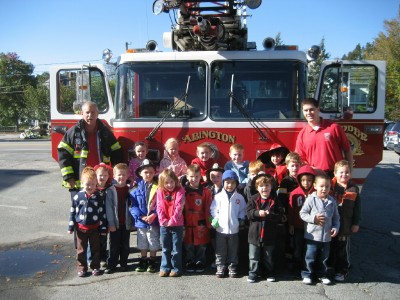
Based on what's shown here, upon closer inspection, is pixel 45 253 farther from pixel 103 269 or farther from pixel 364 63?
pixel 364 63

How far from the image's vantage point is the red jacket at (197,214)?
173 inches

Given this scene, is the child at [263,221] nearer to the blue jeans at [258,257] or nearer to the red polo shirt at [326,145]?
the blue jeans at [258,257]

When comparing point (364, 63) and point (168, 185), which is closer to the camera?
point (168, 185)

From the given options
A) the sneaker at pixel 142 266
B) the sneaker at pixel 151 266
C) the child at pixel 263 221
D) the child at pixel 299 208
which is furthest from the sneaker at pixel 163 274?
the child at pixel 299 208

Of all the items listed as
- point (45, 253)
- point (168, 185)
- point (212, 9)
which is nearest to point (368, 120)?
point (212, 9)

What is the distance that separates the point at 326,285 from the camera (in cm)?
410

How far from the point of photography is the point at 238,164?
15.3 feet

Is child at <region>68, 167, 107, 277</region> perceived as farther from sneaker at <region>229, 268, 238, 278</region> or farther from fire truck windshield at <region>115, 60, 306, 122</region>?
sneaker at <region>229, 268, 238, 278</region>

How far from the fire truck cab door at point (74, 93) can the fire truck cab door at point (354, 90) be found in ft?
9.31

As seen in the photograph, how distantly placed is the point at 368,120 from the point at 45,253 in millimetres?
4430

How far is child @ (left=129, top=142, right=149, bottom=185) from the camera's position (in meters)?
4.78

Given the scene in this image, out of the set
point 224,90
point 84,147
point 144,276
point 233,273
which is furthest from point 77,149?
point 233,273

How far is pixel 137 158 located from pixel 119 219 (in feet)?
2.56

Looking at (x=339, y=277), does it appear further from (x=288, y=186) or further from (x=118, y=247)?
(x=118, y=247)
